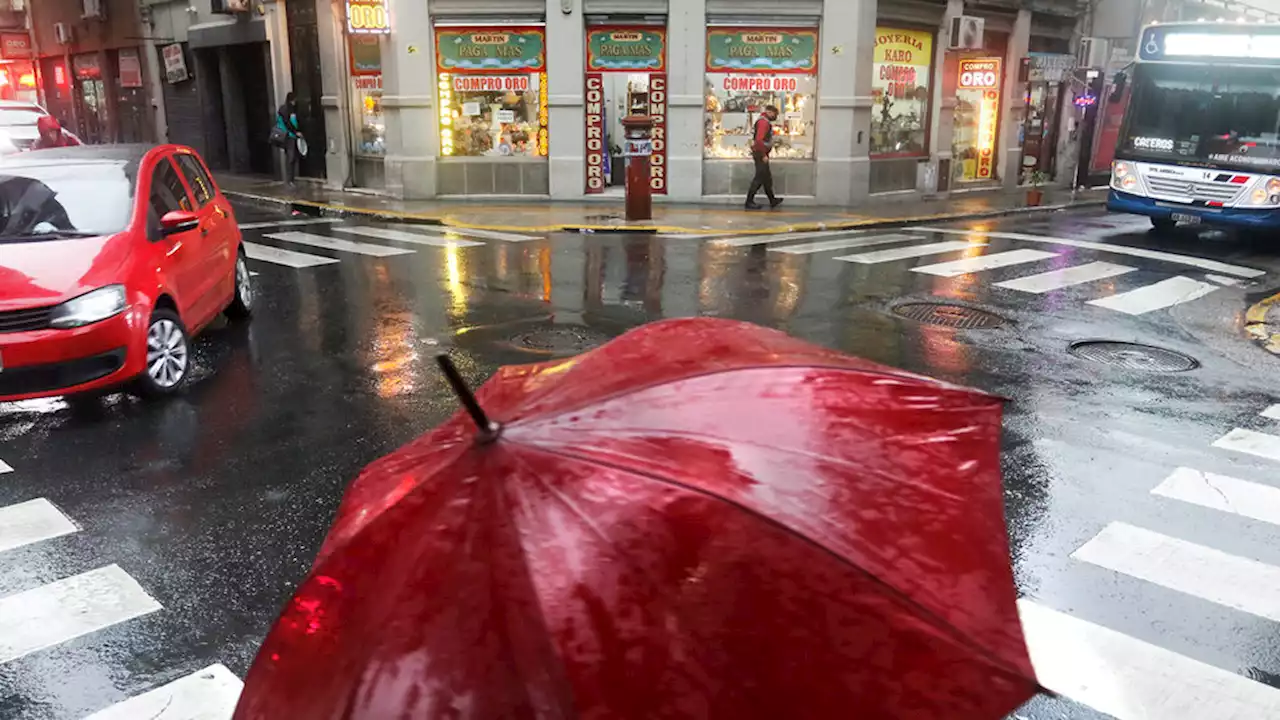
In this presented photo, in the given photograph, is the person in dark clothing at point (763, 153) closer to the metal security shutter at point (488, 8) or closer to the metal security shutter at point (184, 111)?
the metal security shutter at point (488, 8)

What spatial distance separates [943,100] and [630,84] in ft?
23.8

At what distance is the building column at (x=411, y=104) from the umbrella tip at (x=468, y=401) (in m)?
19.3

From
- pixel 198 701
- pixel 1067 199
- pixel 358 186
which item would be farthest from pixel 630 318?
pixel 1067 199

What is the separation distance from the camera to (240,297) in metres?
9.59

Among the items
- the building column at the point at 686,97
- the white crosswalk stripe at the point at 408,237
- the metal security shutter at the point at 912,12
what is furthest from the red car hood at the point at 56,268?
the metal security shutter at the point at 912,12

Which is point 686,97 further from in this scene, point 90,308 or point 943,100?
point 90,308

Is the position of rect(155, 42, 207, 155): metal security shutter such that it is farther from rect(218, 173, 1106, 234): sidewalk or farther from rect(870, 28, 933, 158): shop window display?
rect(870, 28, 933, 158): shop window display

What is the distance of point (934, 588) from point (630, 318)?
25.8 ft

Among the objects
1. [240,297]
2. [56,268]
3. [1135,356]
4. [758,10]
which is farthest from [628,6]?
[56,268]

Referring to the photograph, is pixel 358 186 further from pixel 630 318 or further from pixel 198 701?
pixel 198 701

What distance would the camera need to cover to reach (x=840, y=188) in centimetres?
2022

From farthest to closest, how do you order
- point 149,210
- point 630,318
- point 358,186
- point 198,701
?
1. point 358,186
2. point 630,318
3. point 149,210
4. point 198,701

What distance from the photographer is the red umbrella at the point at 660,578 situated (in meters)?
1.64

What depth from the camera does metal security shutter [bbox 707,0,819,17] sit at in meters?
19.5
